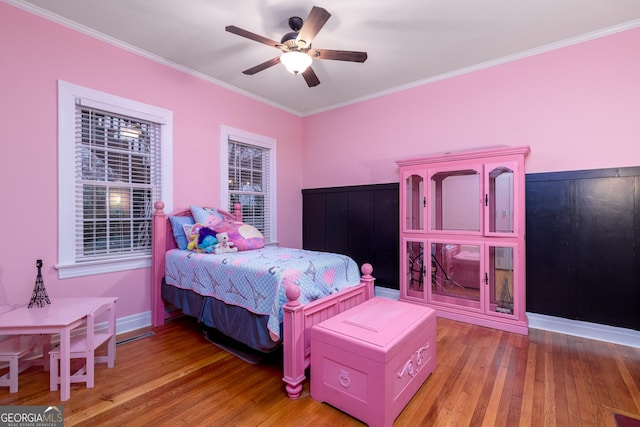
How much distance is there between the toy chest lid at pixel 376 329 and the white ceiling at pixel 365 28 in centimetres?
238

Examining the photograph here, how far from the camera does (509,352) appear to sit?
2373 millimetres

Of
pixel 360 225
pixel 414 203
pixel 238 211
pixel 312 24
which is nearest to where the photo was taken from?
pixel 312 24

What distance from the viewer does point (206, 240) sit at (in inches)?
110

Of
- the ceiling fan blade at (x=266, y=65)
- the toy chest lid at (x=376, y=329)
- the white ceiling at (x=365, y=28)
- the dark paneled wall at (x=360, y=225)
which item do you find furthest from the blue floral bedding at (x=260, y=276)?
the white ceiling at (x=365, y=28)

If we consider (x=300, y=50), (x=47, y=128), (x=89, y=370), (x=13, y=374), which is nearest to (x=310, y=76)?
(x=300, y=50)

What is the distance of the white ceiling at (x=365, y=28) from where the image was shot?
7.52 feet

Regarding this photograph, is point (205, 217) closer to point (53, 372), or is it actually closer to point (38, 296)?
point (38, 296)

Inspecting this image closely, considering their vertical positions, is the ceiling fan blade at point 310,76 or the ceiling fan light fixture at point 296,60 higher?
the ceiling fan blade at point 310,76

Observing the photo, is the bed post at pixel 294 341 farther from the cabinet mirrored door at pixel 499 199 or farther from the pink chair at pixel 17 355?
the cabinet mirrored door at pixel 499 199

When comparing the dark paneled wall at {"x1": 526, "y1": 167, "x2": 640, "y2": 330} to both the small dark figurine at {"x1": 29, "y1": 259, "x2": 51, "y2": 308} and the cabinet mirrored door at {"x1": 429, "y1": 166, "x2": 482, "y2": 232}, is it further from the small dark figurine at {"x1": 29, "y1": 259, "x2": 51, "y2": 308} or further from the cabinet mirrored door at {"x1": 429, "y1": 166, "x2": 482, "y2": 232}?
the small dark figurine at {"x1": 29, "y1": 259, "x2": 51, "y2": 308}

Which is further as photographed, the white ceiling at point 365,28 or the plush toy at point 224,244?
the plush toy at point 224,244

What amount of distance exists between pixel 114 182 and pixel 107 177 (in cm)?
7

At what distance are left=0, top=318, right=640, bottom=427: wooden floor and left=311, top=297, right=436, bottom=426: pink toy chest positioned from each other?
106 millimetres

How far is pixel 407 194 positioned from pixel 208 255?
90.8 inches
